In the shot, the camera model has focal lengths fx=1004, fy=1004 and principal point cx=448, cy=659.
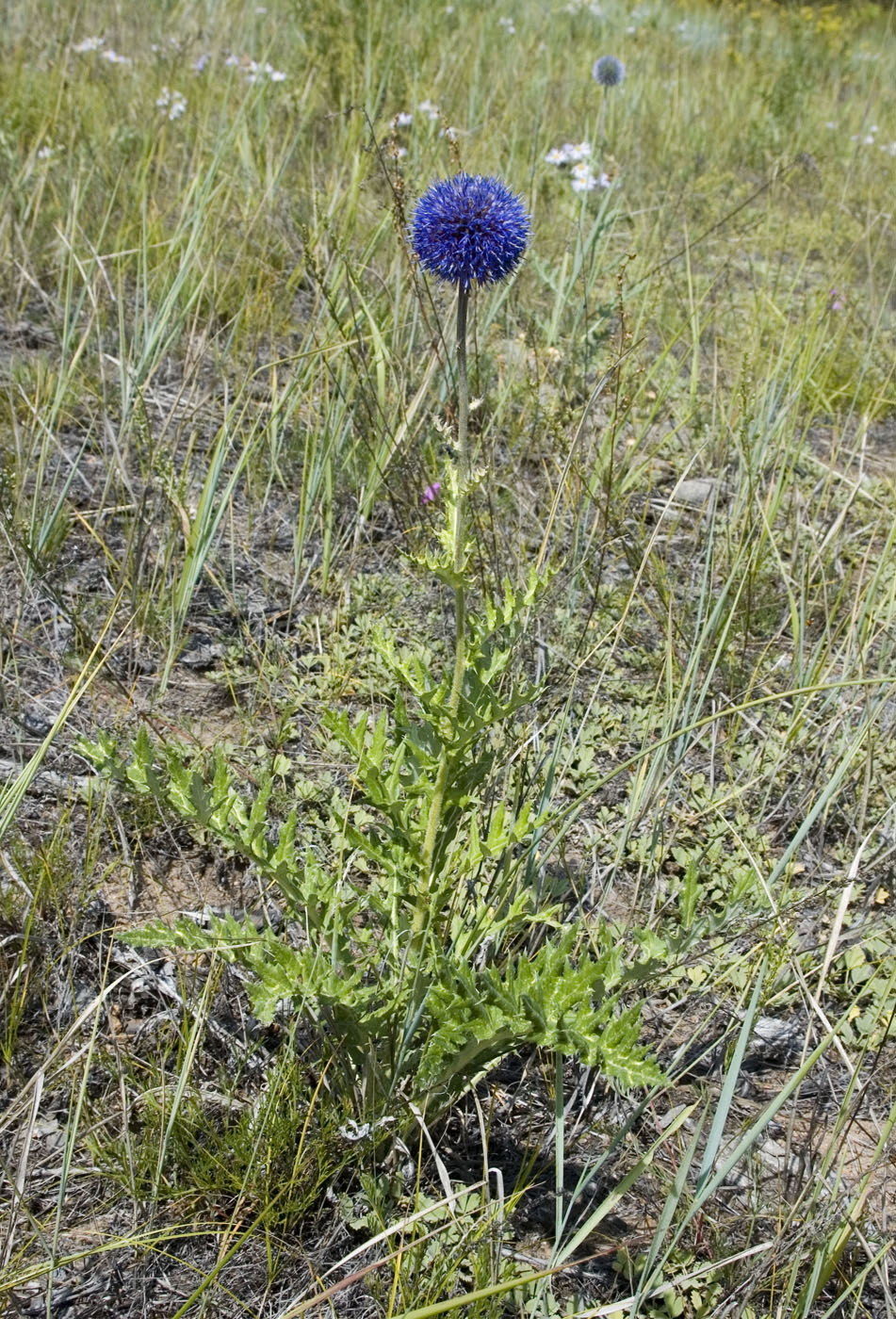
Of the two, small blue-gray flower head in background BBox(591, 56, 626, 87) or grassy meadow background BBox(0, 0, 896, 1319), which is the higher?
small blue-gray flower head in background BBox(591, 56, 626, 87)

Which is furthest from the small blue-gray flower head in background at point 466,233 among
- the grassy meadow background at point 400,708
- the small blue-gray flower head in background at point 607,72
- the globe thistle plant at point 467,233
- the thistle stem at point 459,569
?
the small blue-gray flower head in background at point 607,72

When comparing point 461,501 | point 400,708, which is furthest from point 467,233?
point 400,708

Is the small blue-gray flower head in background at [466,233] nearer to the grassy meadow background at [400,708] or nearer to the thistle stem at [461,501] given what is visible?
the thistle stem at [461,501]

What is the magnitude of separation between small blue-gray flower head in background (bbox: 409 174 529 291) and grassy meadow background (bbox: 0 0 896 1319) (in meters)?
0.39

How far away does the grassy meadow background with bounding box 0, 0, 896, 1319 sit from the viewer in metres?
1.37

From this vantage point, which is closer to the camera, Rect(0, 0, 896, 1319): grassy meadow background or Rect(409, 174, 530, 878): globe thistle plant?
Rect(0, 0, 896, 1319): grassy meadow background

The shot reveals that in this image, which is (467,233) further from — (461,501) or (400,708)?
(400,708)

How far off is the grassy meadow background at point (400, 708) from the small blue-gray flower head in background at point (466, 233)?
394 millimetres

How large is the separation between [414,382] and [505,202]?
122 cm

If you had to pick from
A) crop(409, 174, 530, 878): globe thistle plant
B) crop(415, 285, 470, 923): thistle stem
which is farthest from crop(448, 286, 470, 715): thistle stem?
crop(409, 174, 530, 878): globe thistle plant

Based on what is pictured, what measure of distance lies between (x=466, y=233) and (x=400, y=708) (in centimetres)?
72

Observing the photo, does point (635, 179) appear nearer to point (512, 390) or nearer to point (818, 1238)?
point (512, 390)

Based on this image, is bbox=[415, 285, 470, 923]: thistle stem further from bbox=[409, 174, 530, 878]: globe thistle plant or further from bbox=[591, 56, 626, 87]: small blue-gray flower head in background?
bbox=[591, 56, 626, 87]: small blue-gray flower head in background

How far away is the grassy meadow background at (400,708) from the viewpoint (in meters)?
1.37
